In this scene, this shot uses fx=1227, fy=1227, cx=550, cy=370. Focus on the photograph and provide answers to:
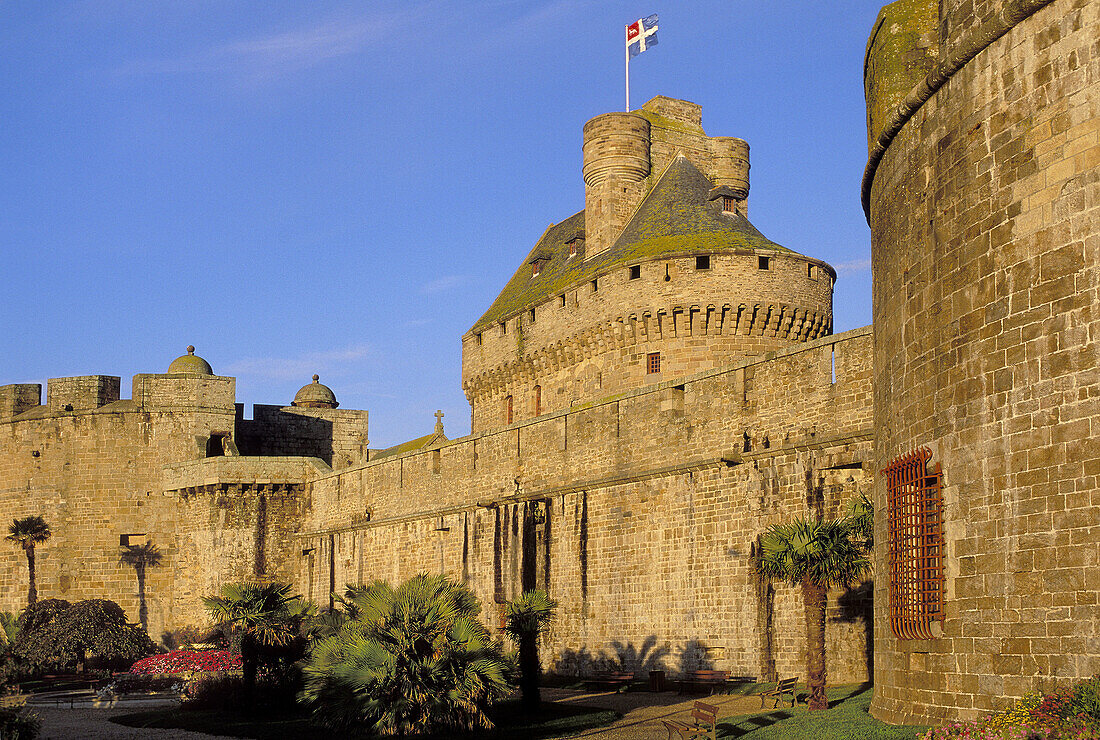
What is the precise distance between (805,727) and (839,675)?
4.39m

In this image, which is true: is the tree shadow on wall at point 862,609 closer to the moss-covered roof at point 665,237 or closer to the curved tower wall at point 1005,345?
the curved tower wall at point 1005,345

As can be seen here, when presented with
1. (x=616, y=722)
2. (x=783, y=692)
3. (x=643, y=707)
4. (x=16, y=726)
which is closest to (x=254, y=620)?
(x=643, y=707)

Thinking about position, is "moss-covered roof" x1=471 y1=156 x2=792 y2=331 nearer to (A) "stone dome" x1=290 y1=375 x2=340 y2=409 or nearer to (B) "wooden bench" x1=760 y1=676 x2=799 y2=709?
(A) "stone dome" x1=290 y1=375 x2=340 y2=409

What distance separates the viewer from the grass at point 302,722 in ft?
46.5

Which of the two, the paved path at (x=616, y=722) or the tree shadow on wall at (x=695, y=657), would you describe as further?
the tree shadow on wall at (x=695, y=657)

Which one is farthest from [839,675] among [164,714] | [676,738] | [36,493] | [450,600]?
[36,493]

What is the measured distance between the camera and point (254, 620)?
18.5m

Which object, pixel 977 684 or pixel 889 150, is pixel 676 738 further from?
pixel 889 150

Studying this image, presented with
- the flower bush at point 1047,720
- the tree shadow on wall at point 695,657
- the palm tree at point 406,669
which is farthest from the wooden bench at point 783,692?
the flower bush at point 1047,720

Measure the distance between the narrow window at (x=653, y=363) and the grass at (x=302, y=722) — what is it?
45.6 ft

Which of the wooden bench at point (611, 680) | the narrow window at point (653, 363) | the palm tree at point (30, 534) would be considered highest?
the narrow window at point (653, 363)

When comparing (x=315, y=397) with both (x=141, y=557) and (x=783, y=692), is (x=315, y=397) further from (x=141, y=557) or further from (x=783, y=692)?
(x=783, y=692)

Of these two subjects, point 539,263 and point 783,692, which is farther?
point 539,263

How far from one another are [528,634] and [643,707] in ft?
6.05
